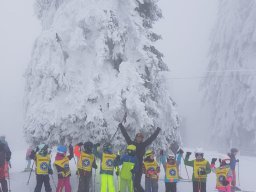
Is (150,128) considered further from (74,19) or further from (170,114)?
(74,19)

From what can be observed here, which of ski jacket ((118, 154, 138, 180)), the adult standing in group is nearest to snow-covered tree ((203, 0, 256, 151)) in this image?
the adult standing in group

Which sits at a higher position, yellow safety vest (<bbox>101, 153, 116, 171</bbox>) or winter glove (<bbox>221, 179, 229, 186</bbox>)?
yellow safety vest (<bbox>101, 153, 116, 171</bbox>)

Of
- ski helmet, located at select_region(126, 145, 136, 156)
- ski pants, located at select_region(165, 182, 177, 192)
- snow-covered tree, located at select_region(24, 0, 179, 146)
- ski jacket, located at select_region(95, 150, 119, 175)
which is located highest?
snow-covered tree, located at select_region(24, 0, 179, 146)

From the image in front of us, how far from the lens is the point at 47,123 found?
11.5m

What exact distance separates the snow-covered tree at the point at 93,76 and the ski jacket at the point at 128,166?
135 centimetres

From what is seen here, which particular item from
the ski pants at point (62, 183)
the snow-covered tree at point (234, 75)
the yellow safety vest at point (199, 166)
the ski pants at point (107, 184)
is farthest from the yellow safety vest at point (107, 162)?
the snow-covered tree at point (234, 75)

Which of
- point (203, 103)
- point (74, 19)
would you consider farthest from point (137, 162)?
point (203, 103)

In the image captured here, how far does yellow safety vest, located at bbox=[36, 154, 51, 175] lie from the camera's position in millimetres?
10781

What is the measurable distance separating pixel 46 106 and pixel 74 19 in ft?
8.92

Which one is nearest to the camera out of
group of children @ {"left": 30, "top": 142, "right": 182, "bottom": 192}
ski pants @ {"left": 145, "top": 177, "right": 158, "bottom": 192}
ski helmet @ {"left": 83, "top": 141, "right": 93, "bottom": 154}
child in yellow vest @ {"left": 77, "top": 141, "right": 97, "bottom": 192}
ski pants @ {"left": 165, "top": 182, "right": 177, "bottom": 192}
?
group of children @ {"left": 30, "top": 142, "right": 182, "bottom": 192}

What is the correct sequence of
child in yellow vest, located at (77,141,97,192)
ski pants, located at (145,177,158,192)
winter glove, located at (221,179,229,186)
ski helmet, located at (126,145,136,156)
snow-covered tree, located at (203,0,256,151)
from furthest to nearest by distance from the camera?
snow-covered tree, located at (203,0,256,151) → ski pants, located at (145,177,158,192) → winter glove, located at (221,179,229,186) → child in yellow vest, located at (77,141,97,192) → ski helmet, located at (126,145,136,156)

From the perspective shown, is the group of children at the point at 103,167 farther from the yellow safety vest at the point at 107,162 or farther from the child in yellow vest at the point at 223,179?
the child in yellow vest at the point at 223,179

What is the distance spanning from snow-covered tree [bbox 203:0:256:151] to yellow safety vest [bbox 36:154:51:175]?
1733 cm

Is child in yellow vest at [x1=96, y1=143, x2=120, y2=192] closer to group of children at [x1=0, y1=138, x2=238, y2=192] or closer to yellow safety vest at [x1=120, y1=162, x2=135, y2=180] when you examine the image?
group of children at [x1=0, y1=138, x2=238, y2=192]
